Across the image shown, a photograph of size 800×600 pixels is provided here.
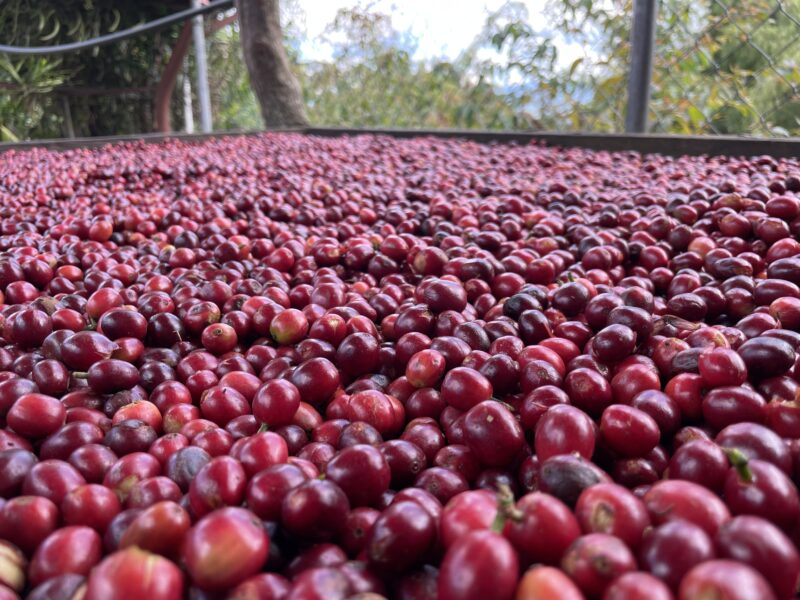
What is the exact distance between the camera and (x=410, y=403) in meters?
1.38

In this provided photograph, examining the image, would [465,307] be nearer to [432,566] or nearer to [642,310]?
[642,310]

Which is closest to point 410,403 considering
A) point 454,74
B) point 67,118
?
point 454,74

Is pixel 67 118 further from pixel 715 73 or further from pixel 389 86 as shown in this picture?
pixel 715 73

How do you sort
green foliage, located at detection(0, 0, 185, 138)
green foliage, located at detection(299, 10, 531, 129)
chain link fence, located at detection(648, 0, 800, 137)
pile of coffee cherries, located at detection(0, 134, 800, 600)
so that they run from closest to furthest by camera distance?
pile of coffee cherries, located at detection(0, 134, 800, 600) → chain link fence, located at detection(648, 0, 800, 137) → green foliage, located at detection(299, 10, 531, 129) → green foliage, located at detection(0, 0, 185, 138)

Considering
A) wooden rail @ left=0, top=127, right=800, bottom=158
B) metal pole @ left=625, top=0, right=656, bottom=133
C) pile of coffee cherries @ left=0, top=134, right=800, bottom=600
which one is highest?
metal pole @ left=625, top=0, right=656, bottom=133

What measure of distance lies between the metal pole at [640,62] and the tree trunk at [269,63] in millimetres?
3854

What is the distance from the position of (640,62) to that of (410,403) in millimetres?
4209

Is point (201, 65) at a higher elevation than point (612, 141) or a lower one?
higher

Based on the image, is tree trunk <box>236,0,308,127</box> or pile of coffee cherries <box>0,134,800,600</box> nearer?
pile of coffee cherries <box>0,134,800,600</box>

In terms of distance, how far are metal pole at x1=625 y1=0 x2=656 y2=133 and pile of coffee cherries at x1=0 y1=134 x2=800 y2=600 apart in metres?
2.12

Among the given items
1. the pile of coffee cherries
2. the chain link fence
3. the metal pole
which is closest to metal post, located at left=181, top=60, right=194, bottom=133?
the chain link fence

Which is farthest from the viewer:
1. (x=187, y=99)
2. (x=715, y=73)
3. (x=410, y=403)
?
(x=187, y=99)

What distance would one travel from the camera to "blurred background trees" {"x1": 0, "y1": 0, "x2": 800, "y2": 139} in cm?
621

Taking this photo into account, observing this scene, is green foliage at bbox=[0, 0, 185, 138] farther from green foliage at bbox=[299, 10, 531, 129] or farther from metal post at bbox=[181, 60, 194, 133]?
green foliage at bbox=[299, 10, 531, 129]
